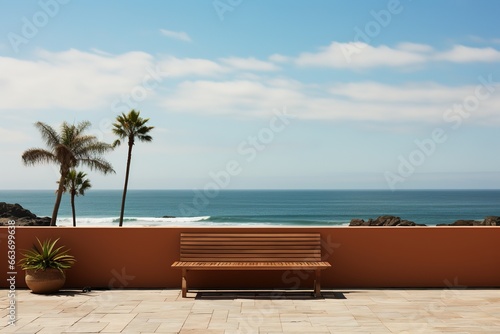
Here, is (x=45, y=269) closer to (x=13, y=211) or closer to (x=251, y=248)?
(x=251, y=248)

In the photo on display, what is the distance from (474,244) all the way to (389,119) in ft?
115

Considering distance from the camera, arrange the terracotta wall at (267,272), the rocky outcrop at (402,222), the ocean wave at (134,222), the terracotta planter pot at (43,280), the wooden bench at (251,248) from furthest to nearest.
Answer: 1. the ocean wave at (134,222)
2. the rocky outcrop at (402,222)
3. the terracotta wall at (267,272)
4. the wooden bench at (251,248)
5. the terracotta planter pot at (43,280)

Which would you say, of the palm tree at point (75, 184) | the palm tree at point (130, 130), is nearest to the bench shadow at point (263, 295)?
the palm tree at point (130, 130)

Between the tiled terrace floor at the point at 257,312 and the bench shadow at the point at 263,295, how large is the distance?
1 centimetres

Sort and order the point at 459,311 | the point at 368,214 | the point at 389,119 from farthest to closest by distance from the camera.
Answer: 1. the point at 368,214
2. the point at 389,119
3. the point at 459,311

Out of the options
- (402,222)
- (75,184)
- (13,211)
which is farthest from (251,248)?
(13,211)

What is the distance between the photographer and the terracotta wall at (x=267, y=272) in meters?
8.20

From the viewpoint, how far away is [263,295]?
303 inches

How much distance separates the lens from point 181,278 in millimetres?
8203

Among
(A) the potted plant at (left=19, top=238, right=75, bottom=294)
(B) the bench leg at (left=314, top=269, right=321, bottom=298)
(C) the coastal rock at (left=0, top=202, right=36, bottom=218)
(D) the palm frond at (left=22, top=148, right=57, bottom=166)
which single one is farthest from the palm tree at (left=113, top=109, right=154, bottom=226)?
(B) the bench leg at (left=314, top=269, right=321, bottom=298)

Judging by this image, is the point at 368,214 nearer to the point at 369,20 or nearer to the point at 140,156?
the point at 140,156

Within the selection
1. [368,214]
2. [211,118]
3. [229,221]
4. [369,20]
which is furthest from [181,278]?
[368,214]

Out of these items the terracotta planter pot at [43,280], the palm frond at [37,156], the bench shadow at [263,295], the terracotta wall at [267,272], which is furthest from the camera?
the palm frond at [37,156]

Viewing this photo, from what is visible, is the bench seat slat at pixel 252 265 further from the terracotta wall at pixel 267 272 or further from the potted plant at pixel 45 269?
the potted plant at pixel 45 269
